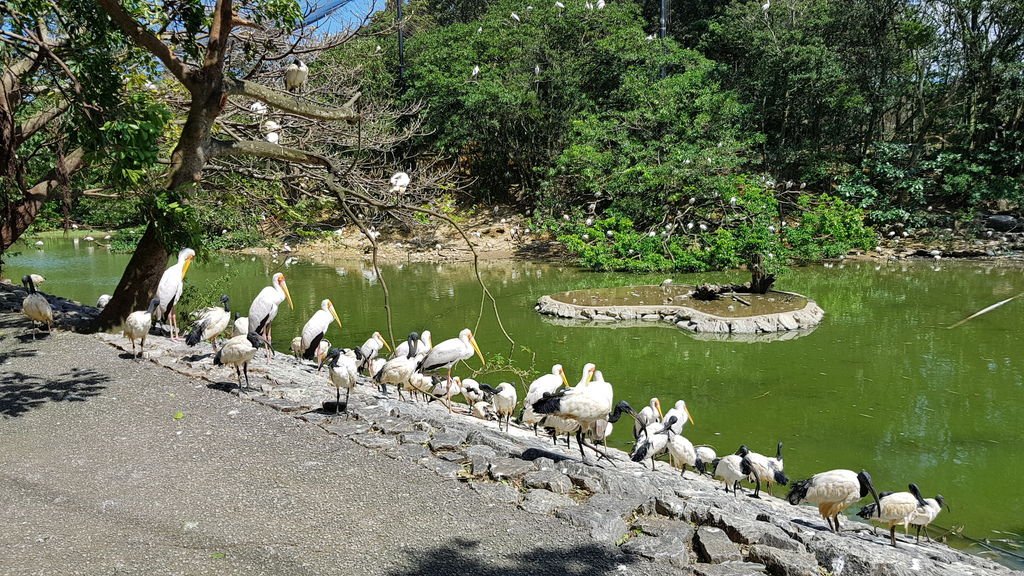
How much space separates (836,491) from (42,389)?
6.78 metres

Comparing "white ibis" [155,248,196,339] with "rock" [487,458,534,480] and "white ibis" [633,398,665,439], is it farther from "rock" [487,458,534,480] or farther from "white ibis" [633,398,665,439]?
"white ibis" [633,398,665,439]

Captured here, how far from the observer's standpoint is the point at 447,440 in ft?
17.2

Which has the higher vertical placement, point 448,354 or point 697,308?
point 448,354

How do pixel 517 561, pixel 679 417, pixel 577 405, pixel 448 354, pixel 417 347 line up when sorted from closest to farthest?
1. pixel 517 561
2. pixel 577 405
3. pixel 679 417
4. pixel 448 354
5. pixel 417 347

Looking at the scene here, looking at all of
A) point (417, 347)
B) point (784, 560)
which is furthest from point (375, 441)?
point (417, 347)

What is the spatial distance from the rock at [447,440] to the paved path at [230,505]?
37cm

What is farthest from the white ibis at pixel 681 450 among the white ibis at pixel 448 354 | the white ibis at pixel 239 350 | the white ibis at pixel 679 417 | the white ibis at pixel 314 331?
the white ibis at pixel 314 331

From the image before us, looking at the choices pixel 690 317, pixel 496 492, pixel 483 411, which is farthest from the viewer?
pixel 690 317

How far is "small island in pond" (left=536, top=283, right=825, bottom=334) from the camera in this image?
12.5 meters

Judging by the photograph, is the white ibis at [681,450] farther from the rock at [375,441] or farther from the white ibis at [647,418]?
the rock at [375,441]

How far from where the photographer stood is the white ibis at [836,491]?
5262 millimetres

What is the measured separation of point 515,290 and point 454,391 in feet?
28.6

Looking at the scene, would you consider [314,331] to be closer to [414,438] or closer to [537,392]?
[537,392]

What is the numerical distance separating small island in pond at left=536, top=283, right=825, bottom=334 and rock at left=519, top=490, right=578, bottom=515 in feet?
28.8
